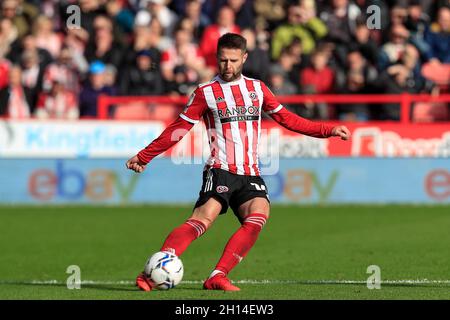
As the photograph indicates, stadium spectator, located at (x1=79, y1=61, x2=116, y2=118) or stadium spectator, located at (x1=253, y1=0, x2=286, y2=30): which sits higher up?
stadium spectator, located at (x1=253, y1=0, x2=286, y2=30)

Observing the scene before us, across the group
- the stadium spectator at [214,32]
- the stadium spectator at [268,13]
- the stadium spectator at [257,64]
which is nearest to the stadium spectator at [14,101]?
the stadium spectator at [214,32]

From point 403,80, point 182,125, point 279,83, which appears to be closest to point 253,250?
point 182,125

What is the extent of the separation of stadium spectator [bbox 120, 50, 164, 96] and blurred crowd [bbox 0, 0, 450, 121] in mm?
17

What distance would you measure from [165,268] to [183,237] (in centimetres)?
33

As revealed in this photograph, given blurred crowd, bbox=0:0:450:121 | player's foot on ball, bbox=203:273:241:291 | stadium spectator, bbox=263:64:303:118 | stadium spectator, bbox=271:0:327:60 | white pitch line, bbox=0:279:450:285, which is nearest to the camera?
player's foot on ball, bbox=203:273:241:291

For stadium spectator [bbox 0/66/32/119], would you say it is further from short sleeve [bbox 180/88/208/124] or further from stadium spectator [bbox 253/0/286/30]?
short sleeve [bbox 180/88/208/124]

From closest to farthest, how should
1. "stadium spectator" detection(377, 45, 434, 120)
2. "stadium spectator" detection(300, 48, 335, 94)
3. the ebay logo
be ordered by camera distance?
the ebay logo, "stadium spectator" detection(377, 45, 434, 120), "stadium spectator" detection(300, 48, 335, 94)

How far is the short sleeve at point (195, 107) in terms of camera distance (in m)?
9.62

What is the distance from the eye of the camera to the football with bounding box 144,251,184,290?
363 inches

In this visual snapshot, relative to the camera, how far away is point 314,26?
21.5m

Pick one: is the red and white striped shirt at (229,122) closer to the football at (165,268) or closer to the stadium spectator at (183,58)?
the football at (165,268)

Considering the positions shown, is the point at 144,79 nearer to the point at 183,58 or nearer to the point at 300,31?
the point at 183,58

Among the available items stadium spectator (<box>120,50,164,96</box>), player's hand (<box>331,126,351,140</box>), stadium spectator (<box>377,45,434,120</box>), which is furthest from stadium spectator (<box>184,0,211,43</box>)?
player's hand (<box>331,126,351,140</box>)
